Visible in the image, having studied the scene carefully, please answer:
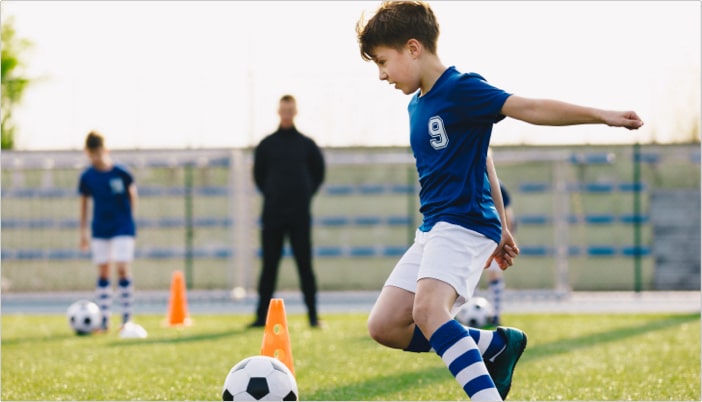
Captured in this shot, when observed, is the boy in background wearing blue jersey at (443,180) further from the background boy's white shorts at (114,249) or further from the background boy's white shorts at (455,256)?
the background boy's white shorts at (114,249)

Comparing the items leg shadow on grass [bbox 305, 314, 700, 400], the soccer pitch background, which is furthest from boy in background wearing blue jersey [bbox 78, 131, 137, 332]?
the soccer pitch background

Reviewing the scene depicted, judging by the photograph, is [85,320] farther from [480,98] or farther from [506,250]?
[480,98]

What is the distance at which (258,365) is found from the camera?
4566 millimetres

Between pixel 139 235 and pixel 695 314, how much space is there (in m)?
Result: 8.42

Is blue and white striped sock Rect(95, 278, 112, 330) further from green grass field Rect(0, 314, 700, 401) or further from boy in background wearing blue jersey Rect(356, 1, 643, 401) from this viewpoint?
boy in background wearing blue jersey Rect(356, 1, 643, 401)

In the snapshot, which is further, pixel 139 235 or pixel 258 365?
pixel 139 235

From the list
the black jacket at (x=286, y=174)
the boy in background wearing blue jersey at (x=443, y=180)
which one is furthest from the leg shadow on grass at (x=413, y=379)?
the black jacket at (x=286, y=174)

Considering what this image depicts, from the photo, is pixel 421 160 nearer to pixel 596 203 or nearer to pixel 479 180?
pixel 479 180

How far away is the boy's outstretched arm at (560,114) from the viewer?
3.61 metres

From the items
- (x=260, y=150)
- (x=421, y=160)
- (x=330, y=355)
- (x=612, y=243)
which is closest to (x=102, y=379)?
(x=330, y=355)

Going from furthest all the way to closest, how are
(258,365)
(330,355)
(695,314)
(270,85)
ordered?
(270,85), (695,314), (330,355), (258,365)

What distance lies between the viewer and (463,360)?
12.8 ft

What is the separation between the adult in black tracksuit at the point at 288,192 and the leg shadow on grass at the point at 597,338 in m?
2.51

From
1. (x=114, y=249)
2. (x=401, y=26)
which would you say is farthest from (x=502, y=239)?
(x=114, y=249)
